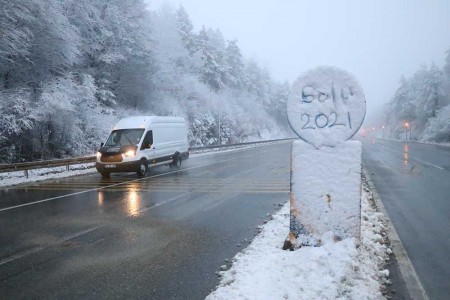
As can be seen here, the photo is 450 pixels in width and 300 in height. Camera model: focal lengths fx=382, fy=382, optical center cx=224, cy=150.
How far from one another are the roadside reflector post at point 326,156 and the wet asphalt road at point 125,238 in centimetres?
150

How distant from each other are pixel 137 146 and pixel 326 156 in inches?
503

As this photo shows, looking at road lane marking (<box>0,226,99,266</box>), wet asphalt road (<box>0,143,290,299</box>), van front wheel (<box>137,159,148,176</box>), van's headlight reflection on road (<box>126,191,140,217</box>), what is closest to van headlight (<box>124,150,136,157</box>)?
van front wheel (<box>137,159,148,176</box>)

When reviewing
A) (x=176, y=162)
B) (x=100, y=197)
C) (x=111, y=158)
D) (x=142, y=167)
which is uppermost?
(x=111, y=158)

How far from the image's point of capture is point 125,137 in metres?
17.5

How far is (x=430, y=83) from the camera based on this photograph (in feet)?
234

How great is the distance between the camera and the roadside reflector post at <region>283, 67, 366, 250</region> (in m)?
5.16

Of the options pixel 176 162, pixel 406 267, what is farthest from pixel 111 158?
pixel 406 267

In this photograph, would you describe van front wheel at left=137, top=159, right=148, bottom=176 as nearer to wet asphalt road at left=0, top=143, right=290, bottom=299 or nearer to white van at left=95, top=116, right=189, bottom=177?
white van at left=95, top=116, right=189, bottom=177

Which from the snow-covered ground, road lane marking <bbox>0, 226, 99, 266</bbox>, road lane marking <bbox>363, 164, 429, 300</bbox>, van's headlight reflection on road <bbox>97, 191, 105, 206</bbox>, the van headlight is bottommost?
van's headlight reflection on road <bbox>97, 191, 105, 206</bbox>

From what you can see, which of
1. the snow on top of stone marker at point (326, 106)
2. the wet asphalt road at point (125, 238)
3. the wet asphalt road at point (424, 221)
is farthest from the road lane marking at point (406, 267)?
the wet asphalt road at point (125, 238)

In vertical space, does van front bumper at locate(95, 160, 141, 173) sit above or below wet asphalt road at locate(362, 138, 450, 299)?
above

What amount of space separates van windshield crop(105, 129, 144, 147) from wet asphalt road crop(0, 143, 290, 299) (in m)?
4.27

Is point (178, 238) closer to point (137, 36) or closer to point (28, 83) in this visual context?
point (28, 83)

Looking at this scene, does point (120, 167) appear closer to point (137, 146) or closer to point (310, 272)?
point (137, 146)
